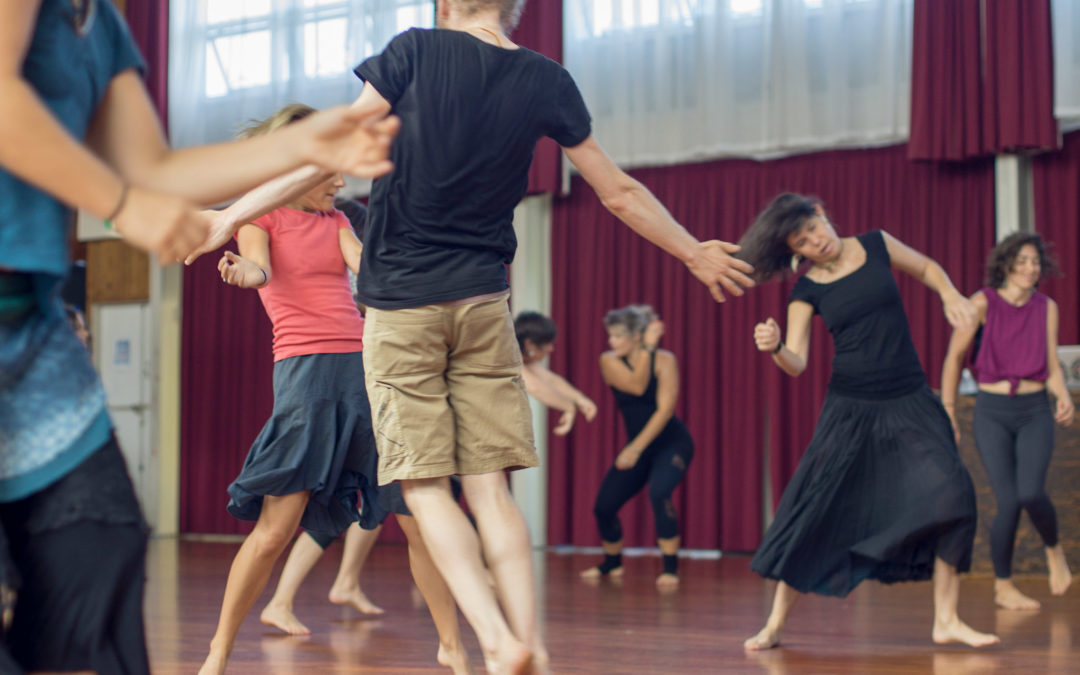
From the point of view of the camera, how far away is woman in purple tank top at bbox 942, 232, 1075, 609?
4.66 meters

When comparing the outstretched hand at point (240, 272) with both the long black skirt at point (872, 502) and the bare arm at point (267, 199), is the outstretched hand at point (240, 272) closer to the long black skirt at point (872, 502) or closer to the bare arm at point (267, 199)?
the bare arm at point (267, 199)

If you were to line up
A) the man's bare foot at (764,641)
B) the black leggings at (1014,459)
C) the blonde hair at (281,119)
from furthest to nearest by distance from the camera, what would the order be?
the black leggings at (1014,459) → the man's bare foot at (764,641) → the blonde hair at (281,119)

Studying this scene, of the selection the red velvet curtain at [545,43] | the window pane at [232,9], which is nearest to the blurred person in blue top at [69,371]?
the red velvet curtain at [545,43]

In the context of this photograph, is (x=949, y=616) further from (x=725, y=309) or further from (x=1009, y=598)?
(x=725, y=309)

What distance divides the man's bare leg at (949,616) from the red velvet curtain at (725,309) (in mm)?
3624

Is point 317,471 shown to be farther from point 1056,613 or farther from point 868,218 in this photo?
point 868,218

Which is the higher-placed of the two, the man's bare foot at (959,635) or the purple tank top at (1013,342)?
the purple tank top at (1013,342)

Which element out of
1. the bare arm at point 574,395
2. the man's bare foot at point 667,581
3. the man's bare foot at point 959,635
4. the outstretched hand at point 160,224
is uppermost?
the outstretched hand at point 160,224

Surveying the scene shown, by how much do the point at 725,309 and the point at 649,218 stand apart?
525 cm

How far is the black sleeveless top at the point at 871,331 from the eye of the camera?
3.39 meters

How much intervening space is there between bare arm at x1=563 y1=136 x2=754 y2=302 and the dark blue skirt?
32.8 inches

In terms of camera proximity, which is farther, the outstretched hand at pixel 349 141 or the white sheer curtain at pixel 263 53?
the white sheer curtain at pixel 263 53

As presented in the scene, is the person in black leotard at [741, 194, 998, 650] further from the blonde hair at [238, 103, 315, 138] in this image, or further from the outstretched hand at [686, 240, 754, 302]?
the blonde hair at [238, 103, 315, 138]

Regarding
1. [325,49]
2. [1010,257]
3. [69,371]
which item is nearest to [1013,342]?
[1010,257]
